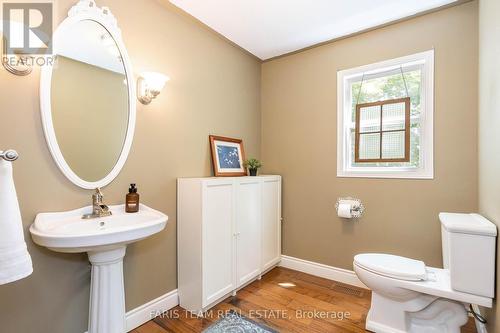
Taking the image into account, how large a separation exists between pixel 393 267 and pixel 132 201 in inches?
72.7

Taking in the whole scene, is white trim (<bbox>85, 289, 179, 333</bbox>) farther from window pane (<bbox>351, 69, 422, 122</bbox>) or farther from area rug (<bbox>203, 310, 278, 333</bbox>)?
window pane (<bbox>351, 69, 422, 122</bbox>)

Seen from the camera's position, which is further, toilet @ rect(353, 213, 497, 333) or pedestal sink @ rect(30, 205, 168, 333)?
toilet @ rect(353, 213, 497, 333)

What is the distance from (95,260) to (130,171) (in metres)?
0.63

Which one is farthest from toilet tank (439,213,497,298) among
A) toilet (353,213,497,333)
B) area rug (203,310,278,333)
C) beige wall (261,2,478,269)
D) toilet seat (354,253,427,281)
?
area rug (203,310,278,333)

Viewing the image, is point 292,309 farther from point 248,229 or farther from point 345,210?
point 345,210

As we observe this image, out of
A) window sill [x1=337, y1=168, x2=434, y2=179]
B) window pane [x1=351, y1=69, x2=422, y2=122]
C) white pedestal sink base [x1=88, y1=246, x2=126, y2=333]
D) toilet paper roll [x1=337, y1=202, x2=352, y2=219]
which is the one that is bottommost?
white pedestal sink base [x1=88, y1=246, x2=126, y2=333]

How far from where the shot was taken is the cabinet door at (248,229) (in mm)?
2211

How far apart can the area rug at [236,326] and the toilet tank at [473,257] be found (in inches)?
48.8

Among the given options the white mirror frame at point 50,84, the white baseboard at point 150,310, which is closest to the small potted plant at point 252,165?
the white mirror frame at point 50,84

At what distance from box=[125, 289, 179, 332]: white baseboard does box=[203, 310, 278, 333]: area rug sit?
43 cm

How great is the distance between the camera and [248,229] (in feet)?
7.63

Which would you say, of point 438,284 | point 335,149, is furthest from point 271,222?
point 438,284

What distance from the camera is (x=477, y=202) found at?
6.08 ft

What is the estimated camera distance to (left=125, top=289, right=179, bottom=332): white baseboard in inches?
68.0
